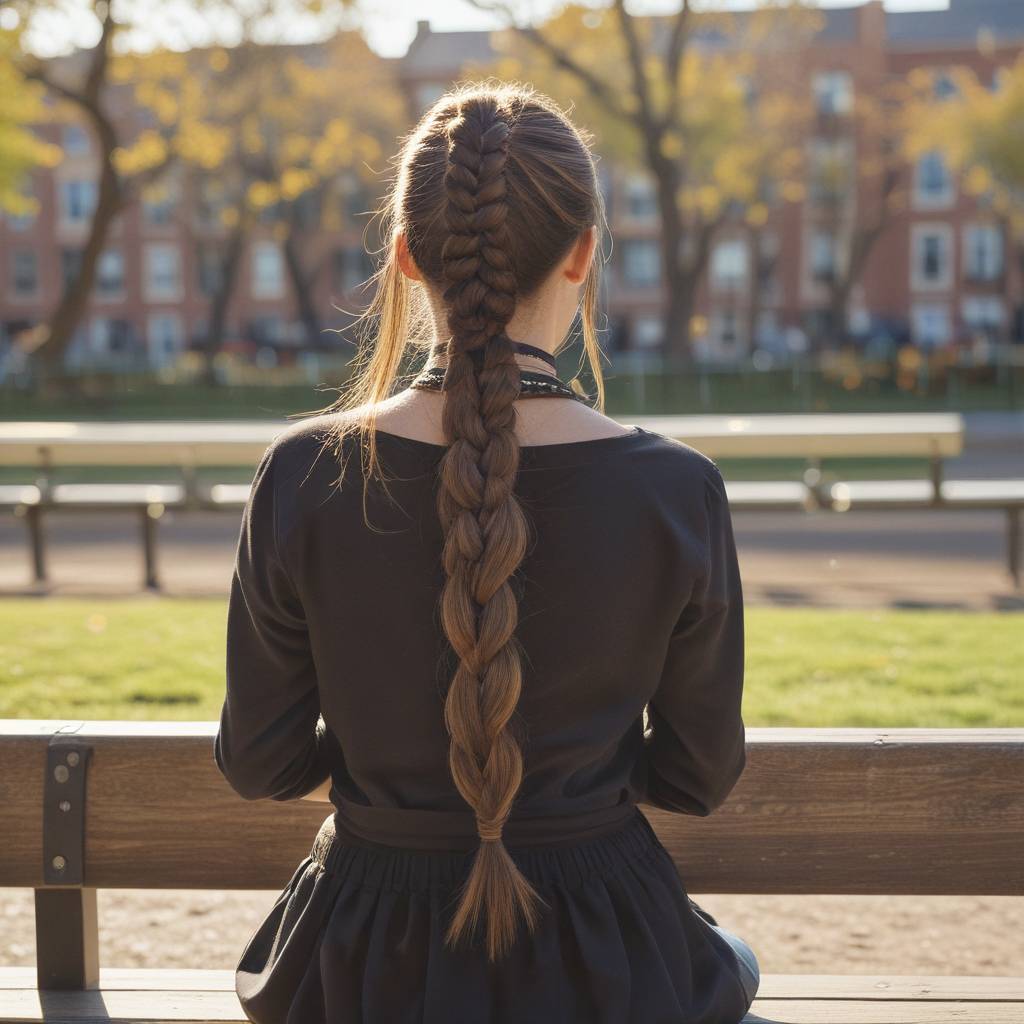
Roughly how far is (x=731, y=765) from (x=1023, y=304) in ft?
183

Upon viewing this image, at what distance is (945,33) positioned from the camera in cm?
5725

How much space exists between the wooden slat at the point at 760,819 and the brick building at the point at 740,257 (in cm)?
4919

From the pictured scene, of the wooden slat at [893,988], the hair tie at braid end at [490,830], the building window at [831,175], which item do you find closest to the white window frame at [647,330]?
the building window at [831,175]

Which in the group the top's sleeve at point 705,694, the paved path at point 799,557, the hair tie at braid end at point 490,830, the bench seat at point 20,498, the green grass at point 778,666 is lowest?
the paved path at point 799,557

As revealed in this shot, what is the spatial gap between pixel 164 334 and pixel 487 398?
6094 cm

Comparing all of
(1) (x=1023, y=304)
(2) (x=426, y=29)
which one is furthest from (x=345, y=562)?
(2) (x=426, y=29)

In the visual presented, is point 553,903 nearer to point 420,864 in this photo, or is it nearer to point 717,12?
point 420,864

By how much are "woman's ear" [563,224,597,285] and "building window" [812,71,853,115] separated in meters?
56.2

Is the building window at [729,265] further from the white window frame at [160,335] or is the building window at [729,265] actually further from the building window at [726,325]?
the white window frame at [160,335]

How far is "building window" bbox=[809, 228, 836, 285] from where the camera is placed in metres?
56.3

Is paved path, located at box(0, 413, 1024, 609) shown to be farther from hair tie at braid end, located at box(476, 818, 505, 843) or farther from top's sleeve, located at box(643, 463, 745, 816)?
hair tie at braid end, located at box(476, 818, 505, 843)

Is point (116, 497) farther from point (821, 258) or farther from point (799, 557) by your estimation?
point (821, 258)

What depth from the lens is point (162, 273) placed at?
2360 inches

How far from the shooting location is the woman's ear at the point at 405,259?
5.82 feet
